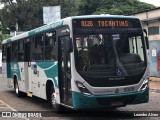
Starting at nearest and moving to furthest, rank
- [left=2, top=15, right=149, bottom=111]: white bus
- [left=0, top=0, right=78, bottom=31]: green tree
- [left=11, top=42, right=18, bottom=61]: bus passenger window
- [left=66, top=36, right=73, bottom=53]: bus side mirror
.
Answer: [left=2, top=15, right=149, bottom=111]: white bus, [left=66, top=36, right=73, bottom=53]: bus side mirror, [left=11, top=42, right=18, bottom=61]: bus passenger window, [left=0, top=0, right=78, bottom=31]: green tree

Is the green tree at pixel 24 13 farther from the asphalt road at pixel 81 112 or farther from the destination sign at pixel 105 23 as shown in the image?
the destination sign at pixel 105 23

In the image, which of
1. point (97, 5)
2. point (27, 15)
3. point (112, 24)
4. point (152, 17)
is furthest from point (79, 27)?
point (97, 5)

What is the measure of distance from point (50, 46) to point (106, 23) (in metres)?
2.46

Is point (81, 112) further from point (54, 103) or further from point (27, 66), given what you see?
point (27, 66)

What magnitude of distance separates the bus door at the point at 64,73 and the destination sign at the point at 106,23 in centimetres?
60

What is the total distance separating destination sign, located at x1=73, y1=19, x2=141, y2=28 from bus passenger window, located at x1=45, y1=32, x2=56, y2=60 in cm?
175

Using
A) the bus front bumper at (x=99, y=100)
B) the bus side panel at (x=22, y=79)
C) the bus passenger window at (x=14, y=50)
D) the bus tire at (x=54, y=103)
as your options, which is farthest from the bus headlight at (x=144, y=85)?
the bus passenger window at (x=14, y=50)

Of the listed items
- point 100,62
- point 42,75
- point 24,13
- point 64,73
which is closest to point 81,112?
point 64,73

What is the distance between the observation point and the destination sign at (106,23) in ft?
34.7

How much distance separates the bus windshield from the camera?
10.3 meters

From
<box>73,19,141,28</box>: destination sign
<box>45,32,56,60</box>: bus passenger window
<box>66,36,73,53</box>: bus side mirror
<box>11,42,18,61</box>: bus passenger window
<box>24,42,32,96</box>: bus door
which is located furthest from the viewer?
<box>11,42,18,61</box>: bus passenger window

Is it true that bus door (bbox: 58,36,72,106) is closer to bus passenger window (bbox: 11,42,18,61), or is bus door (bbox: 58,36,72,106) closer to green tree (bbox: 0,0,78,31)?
bus passenger window (bbox: 11,42,18,61)

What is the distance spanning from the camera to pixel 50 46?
41.0 feet

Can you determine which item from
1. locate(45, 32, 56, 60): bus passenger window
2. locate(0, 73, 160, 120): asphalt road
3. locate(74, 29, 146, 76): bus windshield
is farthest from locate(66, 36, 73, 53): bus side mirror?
locate(0, 73, 160, 120): asphalt road
